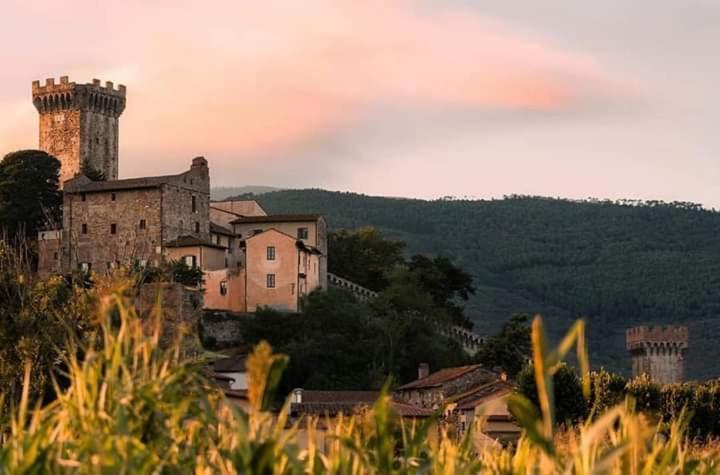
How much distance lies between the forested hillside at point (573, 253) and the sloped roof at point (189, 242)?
202 feet

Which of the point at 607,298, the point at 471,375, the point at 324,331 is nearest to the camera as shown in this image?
the point at 471,375

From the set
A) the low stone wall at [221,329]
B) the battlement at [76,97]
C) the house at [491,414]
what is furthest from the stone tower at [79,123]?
the house at [491,414]

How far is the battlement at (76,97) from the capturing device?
104 metres

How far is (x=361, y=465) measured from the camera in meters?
9.72

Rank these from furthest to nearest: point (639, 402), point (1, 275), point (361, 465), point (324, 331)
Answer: point (324, 331), point (639, 402), point (1, 275), point (361, 465)

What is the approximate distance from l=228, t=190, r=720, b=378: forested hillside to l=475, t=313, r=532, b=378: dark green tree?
59.8 metres

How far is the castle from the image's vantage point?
255 ft

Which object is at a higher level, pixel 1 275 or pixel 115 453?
pixel 1 275

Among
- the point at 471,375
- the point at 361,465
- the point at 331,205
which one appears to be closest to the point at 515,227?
the point at 331,205

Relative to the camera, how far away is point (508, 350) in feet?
249

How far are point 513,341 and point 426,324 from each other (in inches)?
150

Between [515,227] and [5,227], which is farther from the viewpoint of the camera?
[515,227]

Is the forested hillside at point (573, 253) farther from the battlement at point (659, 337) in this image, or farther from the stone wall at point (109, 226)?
the stone wall at point (109, 226)

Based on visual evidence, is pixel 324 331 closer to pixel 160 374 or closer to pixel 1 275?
pixel 1 275
